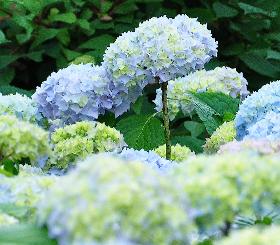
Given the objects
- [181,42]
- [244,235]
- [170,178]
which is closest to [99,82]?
[181,42]

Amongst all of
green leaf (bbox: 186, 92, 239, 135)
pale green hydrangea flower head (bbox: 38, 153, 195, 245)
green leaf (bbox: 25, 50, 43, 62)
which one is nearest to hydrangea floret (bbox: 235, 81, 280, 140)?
green leaf (bbox: 186, 92, 239, 135)

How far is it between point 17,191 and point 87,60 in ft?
9.26

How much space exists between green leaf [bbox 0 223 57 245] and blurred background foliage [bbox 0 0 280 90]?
3.20m

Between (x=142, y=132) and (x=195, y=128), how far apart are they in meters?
0.75

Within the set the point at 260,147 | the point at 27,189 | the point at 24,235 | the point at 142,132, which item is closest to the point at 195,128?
the point at 142,132

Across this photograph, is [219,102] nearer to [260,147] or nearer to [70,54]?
[260,147]

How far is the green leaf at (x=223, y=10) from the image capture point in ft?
16.5

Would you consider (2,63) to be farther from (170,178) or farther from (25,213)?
(170,178)

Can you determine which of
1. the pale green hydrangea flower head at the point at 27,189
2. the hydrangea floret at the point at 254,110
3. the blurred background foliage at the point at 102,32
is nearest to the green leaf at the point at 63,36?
the blurred background foliage at the point at 102,32

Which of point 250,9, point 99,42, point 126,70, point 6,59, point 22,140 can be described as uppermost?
point 22,140

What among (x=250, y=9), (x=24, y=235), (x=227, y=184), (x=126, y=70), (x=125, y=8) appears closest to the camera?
(x=227, y=184)

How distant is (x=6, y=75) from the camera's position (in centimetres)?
490

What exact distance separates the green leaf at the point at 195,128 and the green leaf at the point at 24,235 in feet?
8.00

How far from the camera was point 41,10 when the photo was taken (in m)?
4.70
